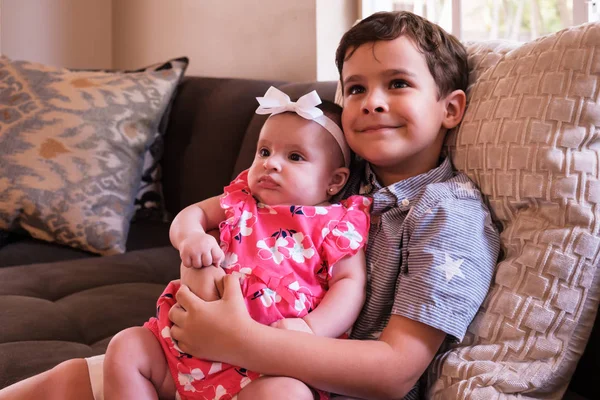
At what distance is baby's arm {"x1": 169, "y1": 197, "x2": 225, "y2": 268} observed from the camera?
3.36 ft

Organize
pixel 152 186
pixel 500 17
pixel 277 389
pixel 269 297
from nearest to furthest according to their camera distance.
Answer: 1. pixel 277 389
2. pixel 269 297
3. pixel 500 17
4. pixel 152 186

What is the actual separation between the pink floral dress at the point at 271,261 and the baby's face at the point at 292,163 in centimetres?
3

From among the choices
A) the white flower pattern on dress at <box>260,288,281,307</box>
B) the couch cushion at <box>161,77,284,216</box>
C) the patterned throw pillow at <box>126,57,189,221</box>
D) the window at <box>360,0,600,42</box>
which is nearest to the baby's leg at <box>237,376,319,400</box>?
the white flower pattern on dress at <box>260,288,281,307</box>

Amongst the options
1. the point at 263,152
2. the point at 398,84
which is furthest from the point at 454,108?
the point at 263,152

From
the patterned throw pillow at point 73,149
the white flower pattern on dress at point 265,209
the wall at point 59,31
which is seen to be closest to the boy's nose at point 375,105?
the white flower pattern on dress at point 265,209

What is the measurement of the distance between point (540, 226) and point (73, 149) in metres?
1.45

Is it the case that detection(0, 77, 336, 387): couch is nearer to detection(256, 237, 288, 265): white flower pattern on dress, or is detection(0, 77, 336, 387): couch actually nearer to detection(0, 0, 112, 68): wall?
detection(256, 237, 288, 265): white flower pattern on dress

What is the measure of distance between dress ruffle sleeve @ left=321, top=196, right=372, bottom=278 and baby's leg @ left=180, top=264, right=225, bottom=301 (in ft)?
0.57

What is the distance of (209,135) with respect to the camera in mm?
2084

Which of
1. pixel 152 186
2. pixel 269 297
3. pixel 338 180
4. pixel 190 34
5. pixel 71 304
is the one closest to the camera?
pixel 269 297

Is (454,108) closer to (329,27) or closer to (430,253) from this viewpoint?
(430,253)

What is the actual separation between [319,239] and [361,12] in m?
1.44

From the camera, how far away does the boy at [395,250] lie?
0.92 m

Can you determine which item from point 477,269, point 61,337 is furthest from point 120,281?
point 477,269
